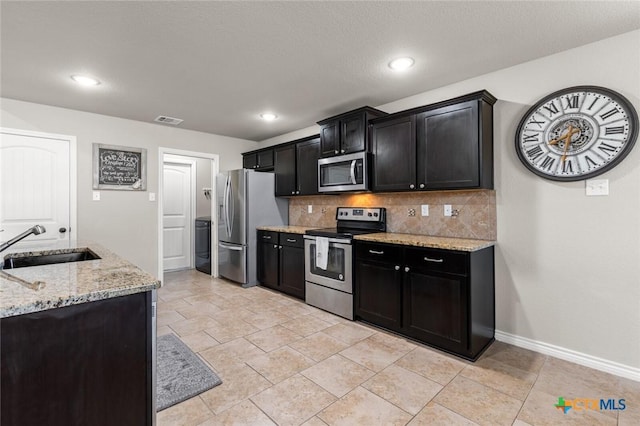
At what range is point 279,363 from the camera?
231 cm

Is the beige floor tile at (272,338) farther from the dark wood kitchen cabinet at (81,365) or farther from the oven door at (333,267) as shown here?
the dark wood kitchen cabinet at (81,365)

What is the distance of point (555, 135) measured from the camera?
7.80 feet

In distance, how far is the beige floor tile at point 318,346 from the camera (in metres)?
2.45

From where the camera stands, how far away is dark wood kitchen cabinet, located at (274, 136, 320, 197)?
407 centimetres

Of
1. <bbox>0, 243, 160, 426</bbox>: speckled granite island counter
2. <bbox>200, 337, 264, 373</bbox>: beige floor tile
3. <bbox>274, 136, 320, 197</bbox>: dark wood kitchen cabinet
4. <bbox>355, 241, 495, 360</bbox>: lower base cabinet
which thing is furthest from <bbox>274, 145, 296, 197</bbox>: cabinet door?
<bbox>0, 243, 160, 426</bbox>: speckled granite island counter

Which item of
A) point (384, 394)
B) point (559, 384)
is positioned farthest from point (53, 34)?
point (559, 384)

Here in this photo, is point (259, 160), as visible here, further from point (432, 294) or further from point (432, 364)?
point (432, 364)

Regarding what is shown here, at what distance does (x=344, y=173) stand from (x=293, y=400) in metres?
2.32

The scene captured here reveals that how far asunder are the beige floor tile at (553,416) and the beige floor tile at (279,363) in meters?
1.37

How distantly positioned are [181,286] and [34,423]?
3736 millimetres

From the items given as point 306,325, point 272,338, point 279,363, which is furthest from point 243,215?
point 279,363

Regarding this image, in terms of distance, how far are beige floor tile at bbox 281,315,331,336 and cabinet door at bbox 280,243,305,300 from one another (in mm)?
608

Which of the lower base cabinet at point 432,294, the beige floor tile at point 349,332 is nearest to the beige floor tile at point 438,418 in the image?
the lower base cabinet at point 432,294

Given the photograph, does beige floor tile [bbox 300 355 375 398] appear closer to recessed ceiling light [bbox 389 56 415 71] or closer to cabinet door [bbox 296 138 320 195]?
cabinet door [bbox 296 138 320 195]
